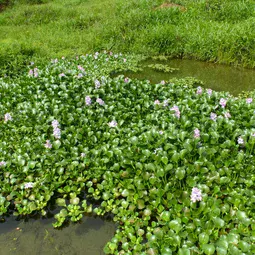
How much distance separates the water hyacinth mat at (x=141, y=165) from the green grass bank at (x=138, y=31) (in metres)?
3.94

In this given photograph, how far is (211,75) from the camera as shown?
8805mm

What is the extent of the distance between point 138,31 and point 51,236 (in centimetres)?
918

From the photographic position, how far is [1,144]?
5.02m

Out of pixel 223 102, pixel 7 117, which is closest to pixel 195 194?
pixel 223 102

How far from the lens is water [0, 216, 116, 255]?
141 inches

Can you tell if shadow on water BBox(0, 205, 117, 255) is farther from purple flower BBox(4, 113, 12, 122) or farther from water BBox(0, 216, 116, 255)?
purple flower BBox(4, 113, 12, 122)

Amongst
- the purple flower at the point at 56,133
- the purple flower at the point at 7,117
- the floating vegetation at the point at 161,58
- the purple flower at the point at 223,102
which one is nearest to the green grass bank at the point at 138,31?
the floating vegetation at the point at 161,58

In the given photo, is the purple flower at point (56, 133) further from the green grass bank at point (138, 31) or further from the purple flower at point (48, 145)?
the green grass bank at point (138, 31)

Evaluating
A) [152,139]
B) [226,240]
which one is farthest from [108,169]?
[226,240]

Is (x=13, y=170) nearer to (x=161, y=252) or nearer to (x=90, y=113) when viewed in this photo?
(x=90, y=113)

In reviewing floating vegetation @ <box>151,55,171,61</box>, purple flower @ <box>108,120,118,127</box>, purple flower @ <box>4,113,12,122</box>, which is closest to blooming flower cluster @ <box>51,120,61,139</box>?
purple flower @ <box>108,120,118,127</box>

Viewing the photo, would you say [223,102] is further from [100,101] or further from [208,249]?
[208,249]

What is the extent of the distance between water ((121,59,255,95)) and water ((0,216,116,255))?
5.39 m

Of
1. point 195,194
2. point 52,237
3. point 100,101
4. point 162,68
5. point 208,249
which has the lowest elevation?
point 52,237
